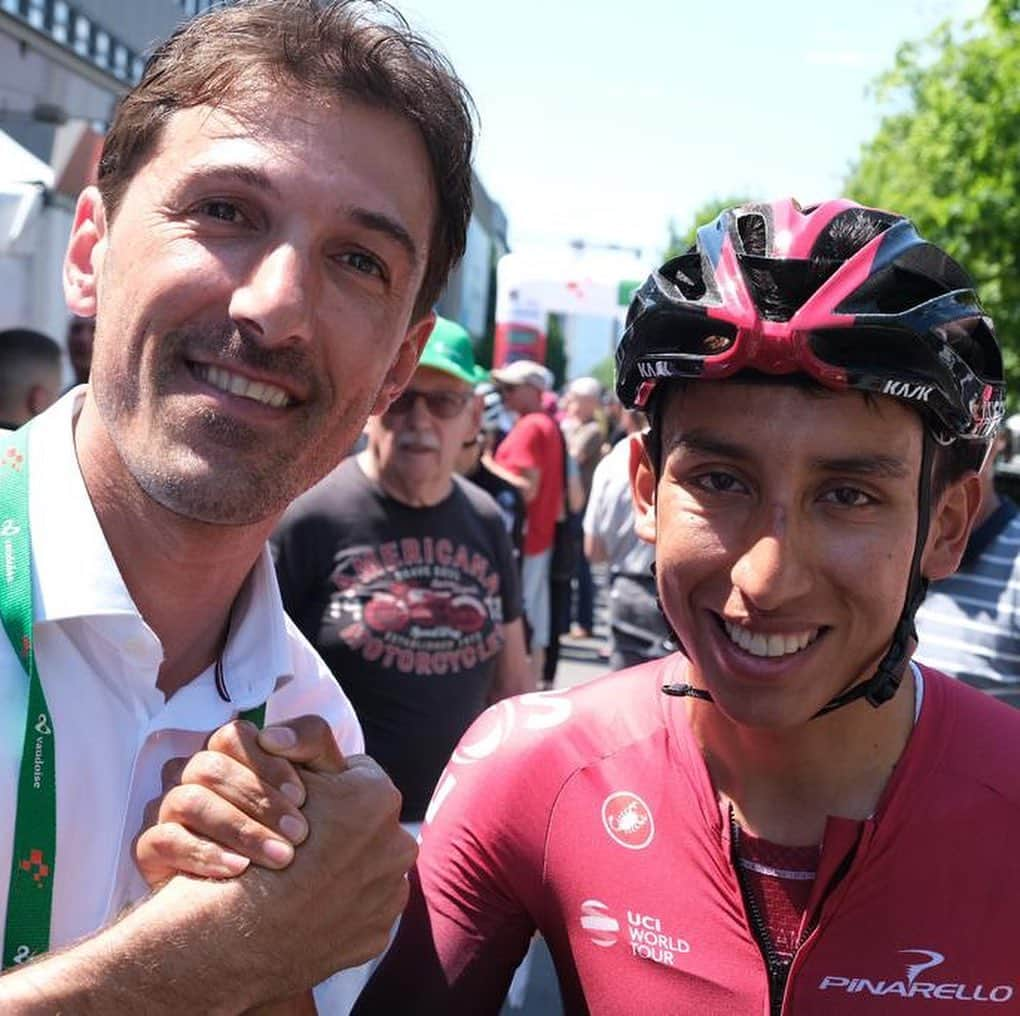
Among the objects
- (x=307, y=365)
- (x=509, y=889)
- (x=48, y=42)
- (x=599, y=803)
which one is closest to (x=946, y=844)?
(x=599, y=803)

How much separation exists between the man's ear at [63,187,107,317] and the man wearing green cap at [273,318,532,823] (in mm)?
2017

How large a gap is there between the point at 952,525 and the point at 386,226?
99 centimetres

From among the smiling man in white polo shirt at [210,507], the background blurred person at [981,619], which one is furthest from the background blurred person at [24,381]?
the smiling man in white polo shirt at [210,507]

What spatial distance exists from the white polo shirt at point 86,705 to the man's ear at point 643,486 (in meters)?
0.70

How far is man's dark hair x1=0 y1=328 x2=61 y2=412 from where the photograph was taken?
5.80 meters

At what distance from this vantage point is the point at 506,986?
209 cm

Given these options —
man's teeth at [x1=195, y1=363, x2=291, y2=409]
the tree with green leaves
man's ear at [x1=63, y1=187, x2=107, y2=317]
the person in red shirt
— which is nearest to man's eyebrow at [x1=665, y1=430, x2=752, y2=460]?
man's teeth at [x1=195, y1=363, x2=291, y2=409]

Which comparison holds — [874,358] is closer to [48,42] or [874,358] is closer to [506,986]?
[506,986]

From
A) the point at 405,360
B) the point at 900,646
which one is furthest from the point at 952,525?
the point at 405,360

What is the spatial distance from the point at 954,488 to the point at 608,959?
0.88m

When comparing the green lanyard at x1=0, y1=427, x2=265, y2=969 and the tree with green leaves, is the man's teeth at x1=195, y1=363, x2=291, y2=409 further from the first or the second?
the tree with green leaves

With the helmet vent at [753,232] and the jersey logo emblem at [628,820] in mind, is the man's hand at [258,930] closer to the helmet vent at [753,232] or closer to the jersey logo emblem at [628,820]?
the jersey logo emblem at [628,820]

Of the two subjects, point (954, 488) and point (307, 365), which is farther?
point (954, 488)

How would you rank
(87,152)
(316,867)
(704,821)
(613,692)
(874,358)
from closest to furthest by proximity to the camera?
(316,867) < (874,358) < (704,821) < (613,692) < (87,152)
